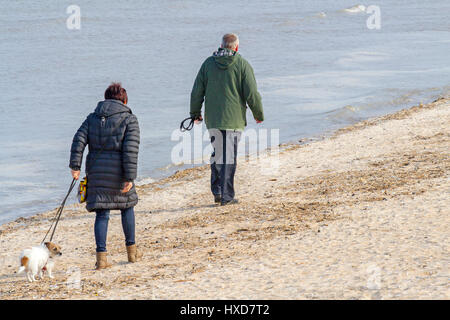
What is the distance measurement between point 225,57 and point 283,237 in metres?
1.94

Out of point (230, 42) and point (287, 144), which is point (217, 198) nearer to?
point (230, 42)

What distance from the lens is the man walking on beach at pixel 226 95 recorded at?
23.5 ft

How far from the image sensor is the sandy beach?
5.05 m

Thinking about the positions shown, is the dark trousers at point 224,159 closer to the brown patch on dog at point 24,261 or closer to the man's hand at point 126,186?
the man's hand at point 126,186

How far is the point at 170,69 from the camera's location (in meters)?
22.8

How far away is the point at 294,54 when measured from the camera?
84.7ft

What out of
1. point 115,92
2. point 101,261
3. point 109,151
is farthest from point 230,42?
point 101,261

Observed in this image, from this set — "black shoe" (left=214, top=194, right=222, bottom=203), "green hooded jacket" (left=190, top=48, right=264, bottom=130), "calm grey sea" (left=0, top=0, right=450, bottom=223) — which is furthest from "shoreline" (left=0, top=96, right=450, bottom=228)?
"green hooded jacket" (left=190, top=48, right=264, bottom=130)

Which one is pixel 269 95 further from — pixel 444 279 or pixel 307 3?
pixel 307 3

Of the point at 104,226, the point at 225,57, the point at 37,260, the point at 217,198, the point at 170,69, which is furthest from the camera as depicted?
the point at 170,69

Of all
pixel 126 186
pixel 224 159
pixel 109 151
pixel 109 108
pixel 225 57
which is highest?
pixel 225 57

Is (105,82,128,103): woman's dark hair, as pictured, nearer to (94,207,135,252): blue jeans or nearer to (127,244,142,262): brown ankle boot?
(94,207,135,252): blue jeans

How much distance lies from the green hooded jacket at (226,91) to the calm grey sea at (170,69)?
3529 mm
